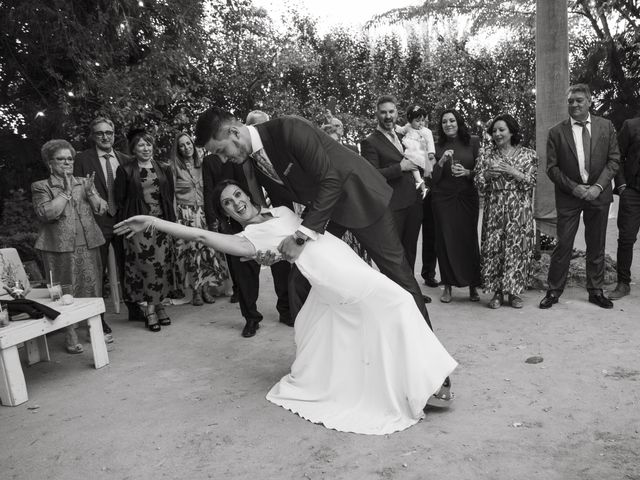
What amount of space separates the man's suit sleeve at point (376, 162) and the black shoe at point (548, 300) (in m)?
1.82

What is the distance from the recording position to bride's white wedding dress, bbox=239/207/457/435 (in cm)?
325

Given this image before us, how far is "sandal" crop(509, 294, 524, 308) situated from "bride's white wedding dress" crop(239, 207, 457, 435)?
250 cm

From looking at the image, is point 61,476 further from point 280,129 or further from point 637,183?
point 637,183

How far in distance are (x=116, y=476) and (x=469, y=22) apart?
11317 mm

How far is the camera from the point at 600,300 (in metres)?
5.44

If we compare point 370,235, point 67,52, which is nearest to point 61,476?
point 370,235

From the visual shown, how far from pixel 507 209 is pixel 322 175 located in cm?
286

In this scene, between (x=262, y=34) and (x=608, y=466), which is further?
(x=262, y=34)

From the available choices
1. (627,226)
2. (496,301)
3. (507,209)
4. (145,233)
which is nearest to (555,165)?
(507,209)

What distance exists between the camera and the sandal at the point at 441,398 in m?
3.38

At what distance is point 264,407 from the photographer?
367 cm

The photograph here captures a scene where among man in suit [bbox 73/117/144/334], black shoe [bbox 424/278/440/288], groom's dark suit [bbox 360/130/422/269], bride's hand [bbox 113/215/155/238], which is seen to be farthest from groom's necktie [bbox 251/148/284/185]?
black shoe [bbox 424/278/440/288]

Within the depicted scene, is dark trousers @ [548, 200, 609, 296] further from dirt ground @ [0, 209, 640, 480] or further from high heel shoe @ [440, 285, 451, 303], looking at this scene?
high heel shoe @ [440, 285, 451, 303]

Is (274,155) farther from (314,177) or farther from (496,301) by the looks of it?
(496,301)
